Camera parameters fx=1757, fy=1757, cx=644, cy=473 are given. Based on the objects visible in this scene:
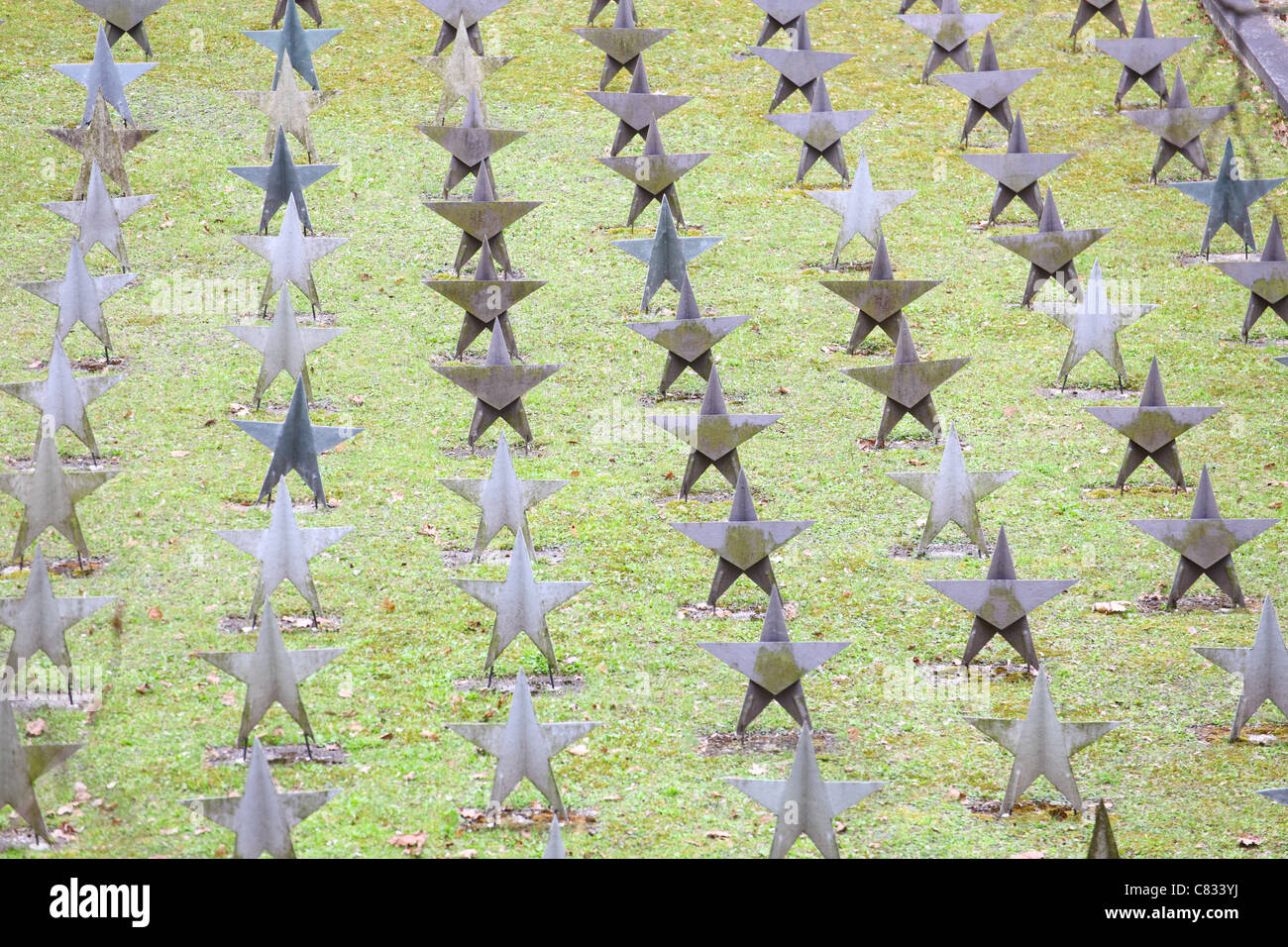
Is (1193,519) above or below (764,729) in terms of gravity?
above

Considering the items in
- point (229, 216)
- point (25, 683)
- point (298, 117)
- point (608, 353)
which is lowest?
point (25, 683)

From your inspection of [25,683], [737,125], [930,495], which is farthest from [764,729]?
[737,125]

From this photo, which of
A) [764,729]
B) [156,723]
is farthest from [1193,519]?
[156,723]

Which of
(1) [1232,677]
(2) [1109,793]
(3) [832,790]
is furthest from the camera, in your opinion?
(1) [1232,677]

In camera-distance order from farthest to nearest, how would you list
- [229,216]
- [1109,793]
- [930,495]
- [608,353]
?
[229,216], [608,353], [930,495], [1109,793]

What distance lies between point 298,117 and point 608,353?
4180mm

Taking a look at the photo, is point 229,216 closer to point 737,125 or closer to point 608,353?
point 608,353

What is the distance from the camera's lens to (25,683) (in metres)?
→ 9.75

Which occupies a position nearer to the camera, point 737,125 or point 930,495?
point 930,495

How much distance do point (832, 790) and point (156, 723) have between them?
3.74 meters

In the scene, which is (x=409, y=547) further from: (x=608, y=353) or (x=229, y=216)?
(x=229, y=216)

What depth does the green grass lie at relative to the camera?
364 inches

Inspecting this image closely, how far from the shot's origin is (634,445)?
12.8 metres

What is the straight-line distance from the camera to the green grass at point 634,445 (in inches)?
364
